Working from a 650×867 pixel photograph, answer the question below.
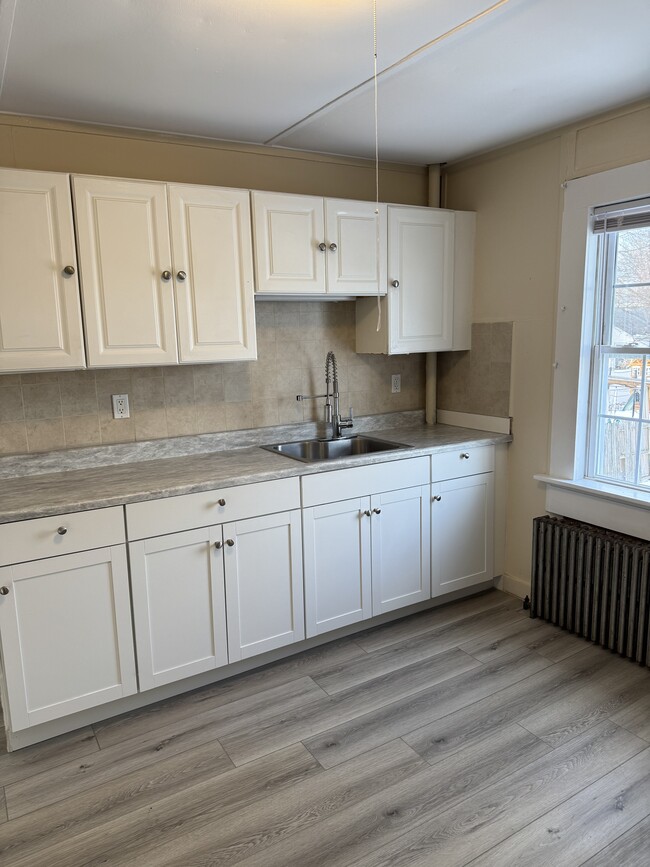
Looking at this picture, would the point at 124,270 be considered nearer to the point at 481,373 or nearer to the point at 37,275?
the point at 37,275

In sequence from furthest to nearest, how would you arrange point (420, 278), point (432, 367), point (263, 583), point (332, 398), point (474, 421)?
point (432, 367) < point (474, 421) < point (332, 398) < point (420, 278) < point (263, 583)

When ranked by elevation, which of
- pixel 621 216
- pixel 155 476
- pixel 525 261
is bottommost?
pixel 155 476

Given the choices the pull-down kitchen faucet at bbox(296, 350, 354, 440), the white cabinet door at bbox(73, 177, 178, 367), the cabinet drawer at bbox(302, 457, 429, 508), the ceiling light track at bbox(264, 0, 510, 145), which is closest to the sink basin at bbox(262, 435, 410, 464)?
the pull-down kitchen faucet at bbox(296, 350, 354, 440)

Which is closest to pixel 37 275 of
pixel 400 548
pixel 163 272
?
pixel 163 272

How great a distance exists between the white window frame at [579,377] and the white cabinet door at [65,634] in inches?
83.2

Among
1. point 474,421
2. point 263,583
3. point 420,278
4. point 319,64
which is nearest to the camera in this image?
point 319,64

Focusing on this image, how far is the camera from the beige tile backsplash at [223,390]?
2.60m

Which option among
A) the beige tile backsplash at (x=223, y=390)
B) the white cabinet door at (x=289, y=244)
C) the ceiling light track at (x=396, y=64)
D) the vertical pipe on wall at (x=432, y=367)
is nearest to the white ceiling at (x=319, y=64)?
the ceiling light track at (x=396, y=64)

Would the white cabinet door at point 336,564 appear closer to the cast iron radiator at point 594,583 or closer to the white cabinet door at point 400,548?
the white cabinet door at point 400,548

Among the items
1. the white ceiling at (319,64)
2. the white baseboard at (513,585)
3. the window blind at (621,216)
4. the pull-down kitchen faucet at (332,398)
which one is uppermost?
the white ceiling at (319,64)

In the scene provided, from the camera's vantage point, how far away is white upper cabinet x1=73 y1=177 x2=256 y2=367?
7.77 ft

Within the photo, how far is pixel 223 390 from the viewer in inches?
119

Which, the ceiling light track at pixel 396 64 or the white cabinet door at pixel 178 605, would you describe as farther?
the white cabinet door at pixel 178 605

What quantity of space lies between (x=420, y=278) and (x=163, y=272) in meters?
1.41
